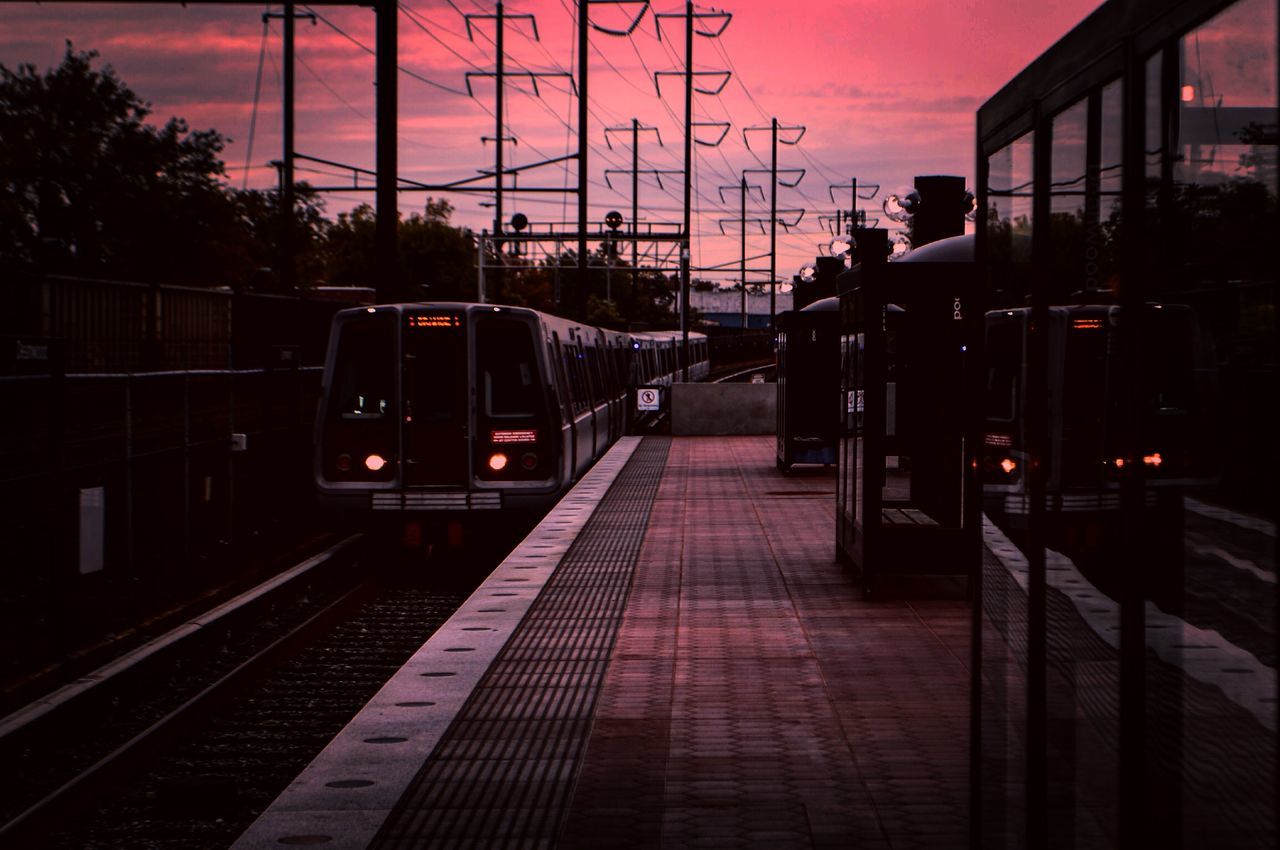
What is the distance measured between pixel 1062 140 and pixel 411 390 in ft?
43.3

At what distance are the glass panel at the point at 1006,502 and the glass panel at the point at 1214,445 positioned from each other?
1.06 meters

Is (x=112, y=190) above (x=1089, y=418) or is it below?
above

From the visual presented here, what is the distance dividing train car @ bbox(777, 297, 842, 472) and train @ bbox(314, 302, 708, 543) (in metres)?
6.43

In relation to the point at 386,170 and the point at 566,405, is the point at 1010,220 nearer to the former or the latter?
the point at 566,405

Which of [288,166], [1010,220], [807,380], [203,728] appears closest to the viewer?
[1010,220]

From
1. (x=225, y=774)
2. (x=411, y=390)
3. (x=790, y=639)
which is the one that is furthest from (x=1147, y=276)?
(x=411, y=390)

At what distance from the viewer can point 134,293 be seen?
23672 mm

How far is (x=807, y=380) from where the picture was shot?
22.6 m

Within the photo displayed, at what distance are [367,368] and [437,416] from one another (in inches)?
33.8

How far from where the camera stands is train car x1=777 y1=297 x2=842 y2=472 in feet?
73.8

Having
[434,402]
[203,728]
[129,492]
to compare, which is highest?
[434,402]

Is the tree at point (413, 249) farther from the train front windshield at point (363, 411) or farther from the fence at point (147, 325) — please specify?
the train front windshield at point (363, 411)

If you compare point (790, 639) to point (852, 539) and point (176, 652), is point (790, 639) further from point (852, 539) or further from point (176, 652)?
point (176, 652)

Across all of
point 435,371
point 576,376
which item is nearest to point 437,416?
point 435,371
